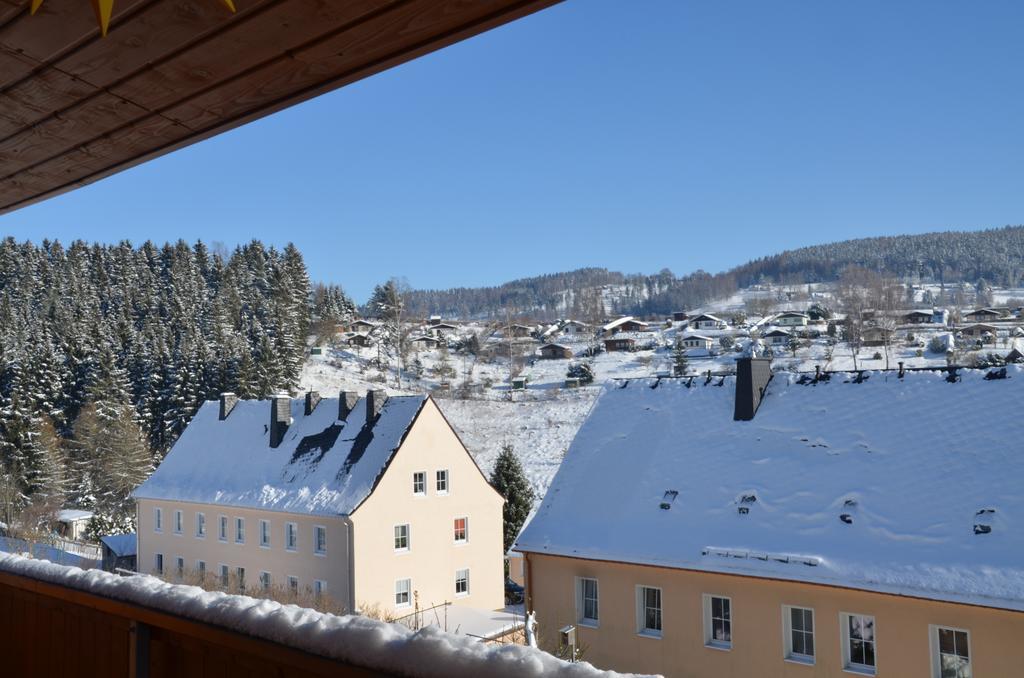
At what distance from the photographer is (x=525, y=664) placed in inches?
55.5

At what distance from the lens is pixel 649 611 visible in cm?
1356

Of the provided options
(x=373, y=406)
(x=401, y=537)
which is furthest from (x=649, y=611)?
(x=373, y=406)

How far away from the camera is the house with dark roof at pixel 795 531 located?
10867 mm

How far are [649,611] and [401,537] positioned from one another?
1102 cm

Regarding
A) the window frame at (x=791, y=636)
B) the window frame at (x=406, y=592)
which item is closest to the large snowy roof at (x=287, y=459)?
the window frame at (x=406, y=592)

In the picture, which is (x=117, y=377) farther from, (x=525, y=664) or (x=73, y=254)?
(x=525, y=664)

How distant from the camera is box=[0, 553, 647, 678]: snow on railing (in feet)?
4.68

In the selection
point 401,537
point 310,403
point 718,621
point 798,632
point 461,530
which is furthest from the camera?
point 310,403

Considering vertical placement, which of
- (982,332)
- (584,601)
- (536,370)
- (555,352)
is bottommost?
(584,601)

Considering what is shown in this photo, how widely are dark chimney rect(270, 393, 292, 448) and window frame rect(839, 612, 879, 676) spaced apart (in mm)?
20635

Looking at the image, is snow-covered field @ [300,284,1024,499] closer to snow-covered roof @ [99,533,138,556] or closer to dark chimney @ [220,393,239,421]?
dark chimney @ [220,393,239,421]

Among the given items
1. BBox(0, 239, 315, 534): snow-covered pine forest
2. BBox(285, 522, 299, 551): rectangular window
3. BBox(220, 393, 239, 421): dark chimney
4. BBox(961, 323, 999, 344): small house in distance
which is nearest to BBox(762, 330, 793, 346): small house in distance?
BBox(961, 323, 999, 344): small house in distance

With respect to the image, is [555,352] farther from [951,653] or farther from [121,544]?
[951,653]

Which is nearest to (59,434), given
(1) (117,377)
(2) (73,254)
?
(1) (117,377)
